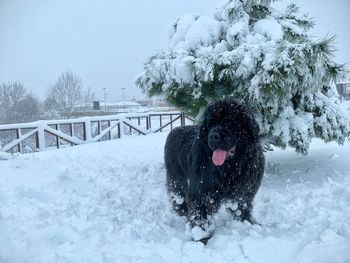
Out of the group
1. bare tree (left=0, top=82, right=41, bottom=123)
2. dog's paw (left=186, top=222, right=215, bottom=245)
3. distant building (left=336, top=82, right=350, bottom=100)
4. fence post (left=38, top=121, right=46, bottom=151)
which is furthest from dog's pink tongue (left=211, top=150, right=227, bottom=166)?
bare tree (left=0, top=82, right=41, bottom=123)

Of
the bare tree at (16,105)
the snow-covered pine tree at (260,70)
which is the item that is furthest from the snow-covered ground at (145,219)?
the bare tree at (16,105)

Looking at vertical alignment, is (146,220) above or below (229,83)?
below

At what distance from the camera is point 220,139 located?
9.82 feet

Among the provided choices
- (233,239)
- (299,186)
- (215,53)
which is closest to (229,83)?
(215,53)

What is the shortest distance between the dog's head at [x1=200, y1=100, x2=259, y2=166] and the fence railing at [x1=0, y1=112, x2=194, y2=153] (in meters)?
3.62

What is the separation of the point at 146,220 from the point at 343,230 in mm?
1834

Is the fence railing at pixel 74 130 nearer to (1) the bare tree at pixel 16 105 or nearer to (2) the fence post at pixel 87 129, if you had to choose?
(2) the fence post at pixel 87 129

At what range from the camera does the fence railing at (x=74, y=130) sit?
10.2m

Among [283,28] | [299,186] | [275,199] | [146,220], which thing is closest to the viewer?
[146,220]

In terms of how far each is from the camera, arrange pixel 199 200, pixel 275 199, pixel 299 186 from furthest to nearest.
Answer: pixel 299 186 → pixel 275 199 → pixel 199 200

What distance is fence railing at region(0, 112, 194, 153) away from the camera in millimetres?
10195

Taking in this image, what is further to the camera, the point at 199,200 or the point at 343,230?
the point at 199,200

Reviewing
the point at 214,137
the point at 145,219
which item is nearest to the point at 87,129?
the point at 145,219

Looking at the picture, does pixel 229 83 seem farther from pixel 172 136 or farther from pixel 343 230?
pixel 343 230
